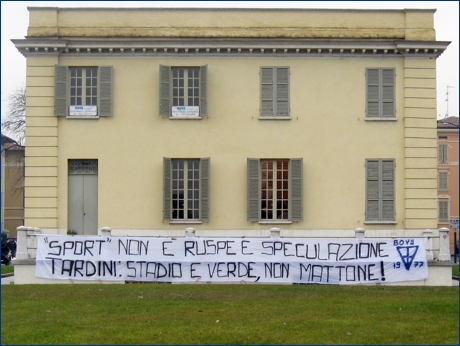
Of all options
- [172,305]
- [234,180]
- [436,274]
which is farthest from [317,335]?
[234,180]

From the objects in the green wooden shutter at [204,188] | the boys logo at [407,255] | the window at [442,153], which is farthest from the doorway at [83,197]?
the window at [442,153]

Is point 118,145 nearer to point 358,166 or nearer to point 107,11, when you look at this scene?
point 107,11

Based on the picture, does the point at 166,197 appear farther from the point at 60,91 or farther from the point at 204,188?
the point at 60,91

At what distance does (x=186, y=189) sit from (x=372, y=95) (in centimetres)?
Answer: 725

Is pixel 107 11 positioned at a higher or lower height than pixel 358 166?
higher

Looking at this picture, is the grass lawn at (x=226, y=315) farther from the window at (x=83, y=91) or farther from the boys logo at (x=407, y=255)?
the window at (x=83, y=91)

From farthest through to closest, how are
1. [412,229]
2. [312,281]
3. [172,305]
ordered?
1. [412,229]
2. [312,281]
3. [172,305]

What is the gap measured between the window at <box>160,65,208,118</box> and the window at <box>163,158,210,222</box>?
168 cm

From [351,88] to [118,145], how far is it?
8332mm

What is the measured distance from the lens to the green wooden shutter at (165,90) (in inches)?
1061

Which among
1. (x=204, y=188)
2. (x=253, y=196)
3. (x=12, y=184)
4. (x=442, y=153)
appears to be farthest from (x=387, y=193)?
(x=442, y=153)

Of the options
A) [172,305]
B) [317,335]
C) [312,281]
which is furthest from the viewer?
[312,281]

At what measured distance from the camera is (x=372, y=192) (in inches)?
1071

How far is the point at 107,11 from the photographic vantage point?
2766cm
